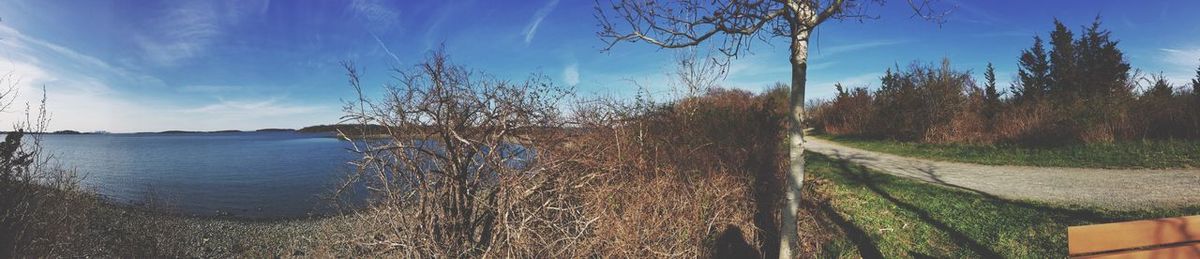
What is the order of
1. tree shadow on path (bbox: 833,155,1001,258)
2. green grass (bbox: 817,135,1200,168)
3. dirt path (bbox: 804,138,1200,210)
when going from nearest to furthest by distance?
1. tree shadow on path (bbox: 833,155,1001,258)
2. dirt path (bbox: 804,138,1200,210)
3. green grass (bbox: 817,135,1200,168)

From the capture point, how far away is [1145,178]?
7.68 metres

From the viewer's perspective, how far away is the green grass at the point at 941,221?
5.25m

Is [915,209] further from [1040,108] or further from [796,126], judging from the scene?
[1040,108]

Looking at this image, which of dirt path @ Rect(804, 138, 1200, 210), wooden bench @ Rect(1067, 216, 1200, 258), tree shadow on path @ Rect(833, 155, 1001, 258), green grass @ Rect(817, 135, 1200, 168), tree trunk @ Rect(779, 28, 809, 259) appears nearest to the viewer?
wooden bench @ Rect(1067, 216, 1200, 258)

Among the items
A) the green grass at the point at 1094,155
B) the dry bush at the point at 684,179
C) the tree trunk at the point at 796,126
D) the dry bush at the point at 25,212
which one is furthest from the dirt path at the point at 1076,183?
the dry bush at the point at 25,212

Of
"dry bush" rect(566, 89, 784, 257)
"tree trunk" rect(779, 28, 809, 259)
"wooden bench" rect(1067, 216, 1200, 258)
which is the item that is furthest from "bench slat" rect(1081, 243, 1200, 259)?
"dry bush" rect(566, 89, 784, 257)

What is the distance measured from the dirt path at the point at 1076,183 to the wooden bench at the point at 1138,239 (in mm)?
4954

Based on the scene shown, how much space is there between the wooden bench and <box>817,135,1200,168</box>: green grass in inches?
364

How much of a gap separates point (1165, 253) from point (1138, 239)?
0.80 ft

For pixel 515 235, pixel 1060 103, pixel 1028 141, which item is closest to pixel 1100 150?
pixel 1028 141

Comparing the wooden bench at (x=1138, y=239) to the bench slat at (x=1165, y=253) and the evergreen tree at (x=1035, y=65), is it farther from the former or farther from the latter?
the evergreen tree at (x=1035, y=65)

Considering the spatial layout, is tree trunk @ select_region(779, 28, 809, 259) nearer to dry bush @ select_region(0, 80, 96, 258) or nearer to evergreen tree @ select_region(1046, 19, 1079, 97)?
dry bush @ select_region(0, 80, 96, 258)

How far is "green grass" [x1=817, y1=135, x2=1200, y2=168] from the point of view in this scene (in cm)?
893

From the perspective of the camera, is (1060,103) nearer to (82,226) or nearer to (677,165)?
(677,165)
